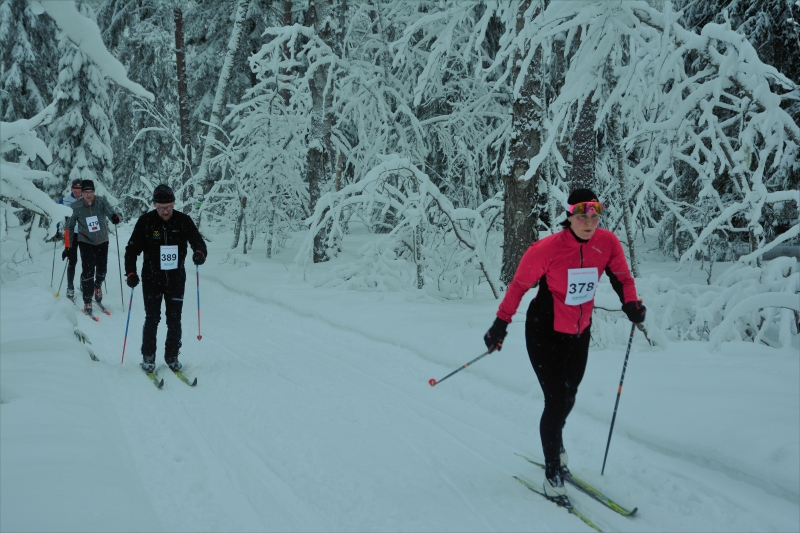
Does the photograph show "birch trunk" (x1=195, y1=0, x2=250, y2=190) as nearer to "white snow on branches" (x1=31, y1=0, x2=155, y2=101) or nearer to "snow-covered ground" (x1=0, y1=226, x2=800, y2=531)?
"snow-covered ground" (x1=0, y1=226, x2=800, y2=531)

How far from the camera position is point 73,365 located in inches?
212

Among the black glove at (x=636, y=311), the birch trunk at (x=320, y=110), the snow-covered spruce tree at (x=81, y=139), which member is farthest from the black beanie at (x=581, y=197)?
the snow-covered spruce tree at (x=81, y=139)

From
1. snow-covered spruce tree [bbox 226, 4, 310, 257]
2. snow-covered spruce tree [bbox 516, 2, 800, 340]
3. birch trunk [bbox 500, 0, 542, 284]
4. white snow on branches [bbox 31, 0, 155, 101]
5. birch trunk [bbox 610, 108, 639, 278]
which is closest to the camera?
white snow on branches [bbox 31, 0, 155, 101]

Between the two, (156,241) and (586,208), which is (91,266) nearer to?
(156,241)

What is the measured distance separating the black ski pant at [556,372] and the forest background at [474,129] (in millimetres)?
2684

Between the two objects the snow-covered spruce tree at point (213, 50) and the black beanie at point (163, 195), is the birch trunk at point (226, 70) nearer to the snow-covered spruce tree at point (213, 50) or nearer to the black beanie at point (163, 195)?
the snow-covered spruce tree at point (213, 50)

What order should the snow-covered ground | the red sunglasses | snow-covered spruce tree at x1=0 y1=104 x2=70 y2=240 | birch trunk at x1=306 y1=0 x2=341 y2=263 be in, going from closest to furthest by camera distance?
the snow-covered ground, the red sunglasses, snow-covered spruce tree at x1=0 y1=104 x2=70 y2=240, birch trunk at x1=306 y1=0 x2=341 y2=263

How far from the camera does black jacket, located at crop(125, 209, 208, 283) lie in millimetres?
6059

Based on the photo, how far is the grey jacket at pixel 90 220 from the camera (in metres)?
9.58

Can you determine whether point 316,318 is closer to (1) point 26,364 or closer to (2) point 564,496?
(1) point 26,364

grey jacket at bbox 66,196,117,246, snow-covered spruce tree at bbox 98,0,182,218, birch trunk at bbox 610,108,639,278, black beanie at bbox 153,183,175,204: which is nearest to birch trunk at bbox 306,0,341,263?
snow-covered spruce tree at bbox 98,0,182,218

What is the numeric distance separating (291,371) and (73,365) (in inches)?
89.1

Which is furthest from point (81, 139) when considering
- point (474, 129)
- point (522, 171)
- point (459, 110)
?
point (522, 171)

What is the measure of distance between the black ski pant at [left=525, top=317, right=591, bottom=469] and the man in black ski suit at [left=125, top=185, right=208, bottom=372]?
430 cm
